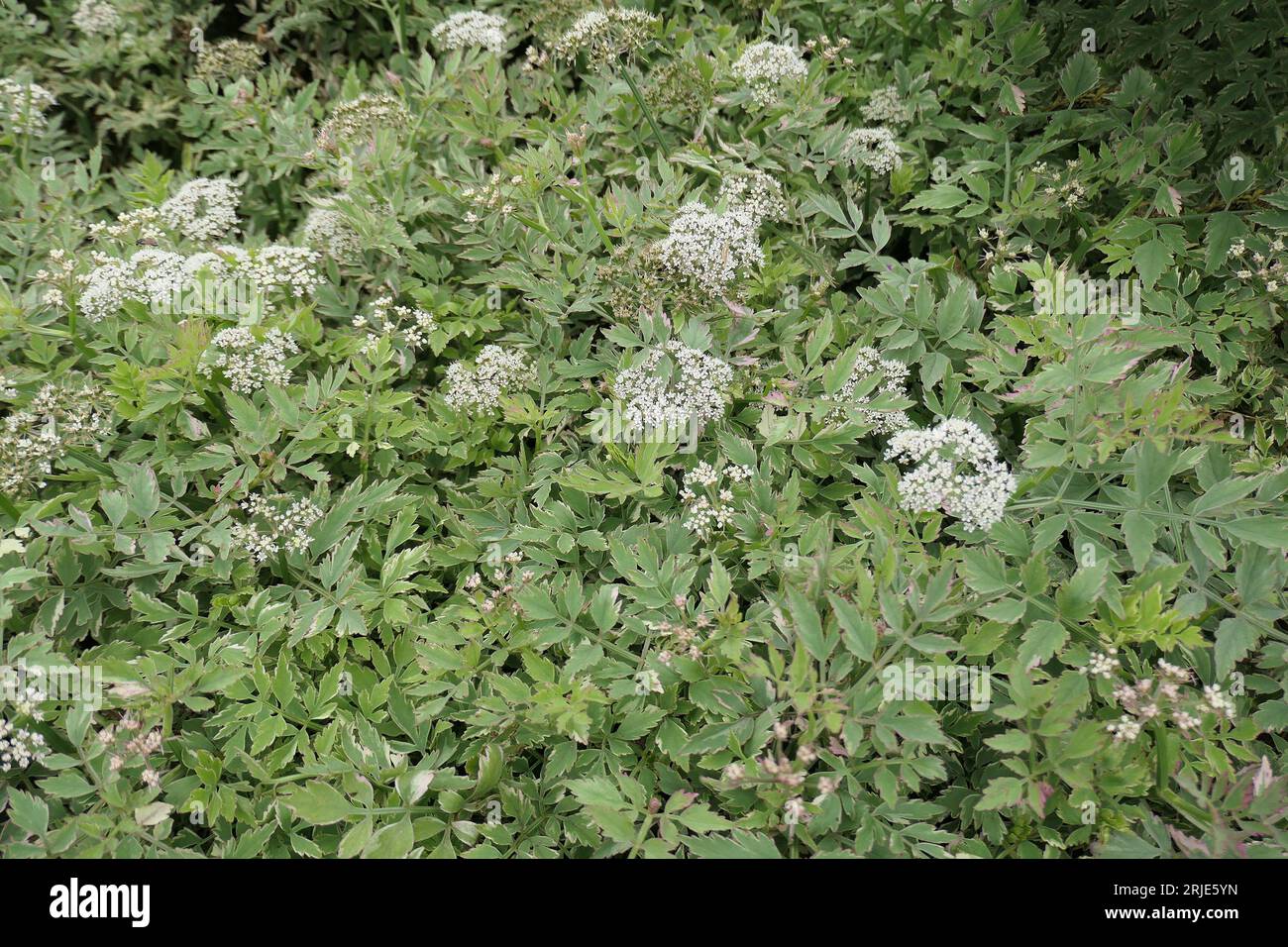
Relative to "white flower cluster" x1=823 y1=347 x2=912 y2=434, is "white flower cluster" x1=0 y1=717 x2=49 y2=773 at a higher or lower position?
lower

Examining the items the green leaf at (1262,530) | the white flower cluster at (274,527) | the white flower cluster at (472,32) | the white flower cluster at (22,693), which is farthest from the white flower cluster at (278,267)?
the green leaf at (1262,530)

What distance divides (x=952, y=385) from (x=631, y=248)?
133 cm

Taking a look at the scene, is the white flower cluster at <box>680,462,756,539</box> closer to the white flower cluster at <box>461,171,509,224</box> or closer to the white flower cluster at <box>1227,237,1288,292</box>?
the white flower cluster at <box>461,171,509,224</box>

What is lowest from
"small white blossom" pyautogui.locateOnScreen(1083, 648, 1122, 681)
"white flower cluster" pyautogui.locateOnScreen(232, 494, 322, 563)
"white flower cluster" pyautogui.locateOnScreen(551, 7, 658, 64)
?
"small white blossom" pyautogui.locateOnScreen(1083, 648, 1122, 681)

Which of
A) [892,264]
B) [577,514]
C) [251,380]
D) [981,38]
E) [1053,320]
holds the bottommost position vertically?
[577,514]

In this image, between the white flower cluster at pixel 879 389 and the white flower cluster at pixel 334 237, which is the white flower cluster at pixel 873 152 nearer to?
the white flower cluster at pixel 879 389

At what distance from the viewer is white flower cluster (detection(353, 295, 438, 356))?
330 centimetres

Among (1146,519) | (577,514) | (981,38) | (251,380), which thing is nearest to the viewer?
(1146,519)

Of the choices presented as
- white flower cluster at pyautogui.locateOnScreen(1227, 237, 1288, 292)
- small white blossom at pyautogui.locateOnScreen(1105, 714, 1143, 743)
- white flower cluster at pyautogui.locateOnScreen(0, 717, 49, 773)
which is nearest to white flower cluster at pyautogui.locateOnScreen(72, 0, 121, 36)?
white flower cluster at pyautogui.locateOnScreen(0, 717, 49, 773)

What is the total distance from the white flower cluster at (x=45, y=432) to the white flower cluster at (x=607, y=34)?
7.76 feet

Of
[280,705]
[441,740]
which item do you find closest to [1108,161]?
[441,740]

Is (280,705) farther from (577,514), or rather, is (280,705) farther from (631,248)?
(631,248)

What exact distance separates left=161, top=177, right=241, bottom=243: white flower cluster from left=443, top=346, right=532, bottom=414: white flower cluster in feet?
4.63

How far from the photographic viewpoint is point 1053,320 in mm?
2699
